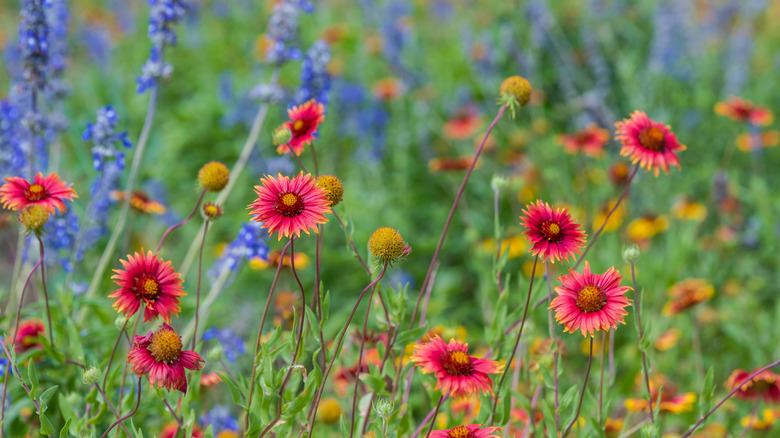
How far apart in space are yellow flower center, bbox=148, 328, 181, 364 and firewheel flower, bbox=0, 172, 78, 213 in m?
0.51

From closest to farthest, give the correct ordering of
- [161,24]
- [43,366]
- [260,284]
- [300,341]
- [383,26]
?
[300,341]
[43,366]
[161,24]
[260,284]
[383,26]

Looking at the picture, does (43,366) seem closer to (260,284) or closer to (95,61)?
(260,284)

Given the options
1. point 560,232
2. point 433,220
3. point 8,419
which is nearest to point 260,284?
point 433,220

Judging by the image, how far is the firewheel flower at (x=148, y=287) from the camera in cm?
162

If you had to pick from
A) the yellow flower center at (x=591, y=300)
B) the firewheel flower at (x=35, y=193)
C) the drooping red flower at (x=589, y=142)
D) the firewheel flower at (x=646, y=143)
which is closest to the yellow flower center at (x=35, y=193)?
the firewheel flower at (x=35, y=193)

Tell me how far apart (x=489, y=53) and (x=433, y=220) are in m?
1.61

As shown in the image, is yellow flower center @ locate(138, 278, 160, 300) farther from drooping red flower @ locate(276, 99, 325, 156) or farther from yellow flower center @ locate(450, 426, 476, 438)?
yellow flower center @ locate(450, 426, 476, 438)

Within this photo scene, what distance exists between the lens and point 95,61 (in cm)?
730

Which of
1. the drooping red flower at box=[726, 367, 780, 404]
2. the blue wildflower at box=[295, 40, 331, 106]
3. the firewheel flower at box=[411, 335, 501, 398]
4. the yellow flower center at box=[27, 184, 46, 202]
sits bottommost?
the firewheel flower at box=[411, 335, 501, 398]

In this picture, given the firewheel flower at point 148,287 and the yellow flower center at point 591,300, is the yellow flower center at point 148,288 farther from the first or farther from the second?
the yellow flower center at point 591,300

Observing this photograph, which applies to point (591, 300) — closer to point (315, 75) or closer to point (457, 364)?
point (457, 364)

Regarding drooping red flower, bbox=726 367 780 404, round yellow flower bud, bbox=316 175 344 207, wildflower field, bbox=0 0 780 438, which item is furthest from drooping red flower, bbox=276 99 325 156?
drooping red flower, bbox=726 367 780 404

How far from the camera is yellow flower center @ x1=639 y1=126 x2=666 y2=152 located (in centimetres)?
209

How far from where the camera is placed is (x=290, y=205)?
5.14 ft
